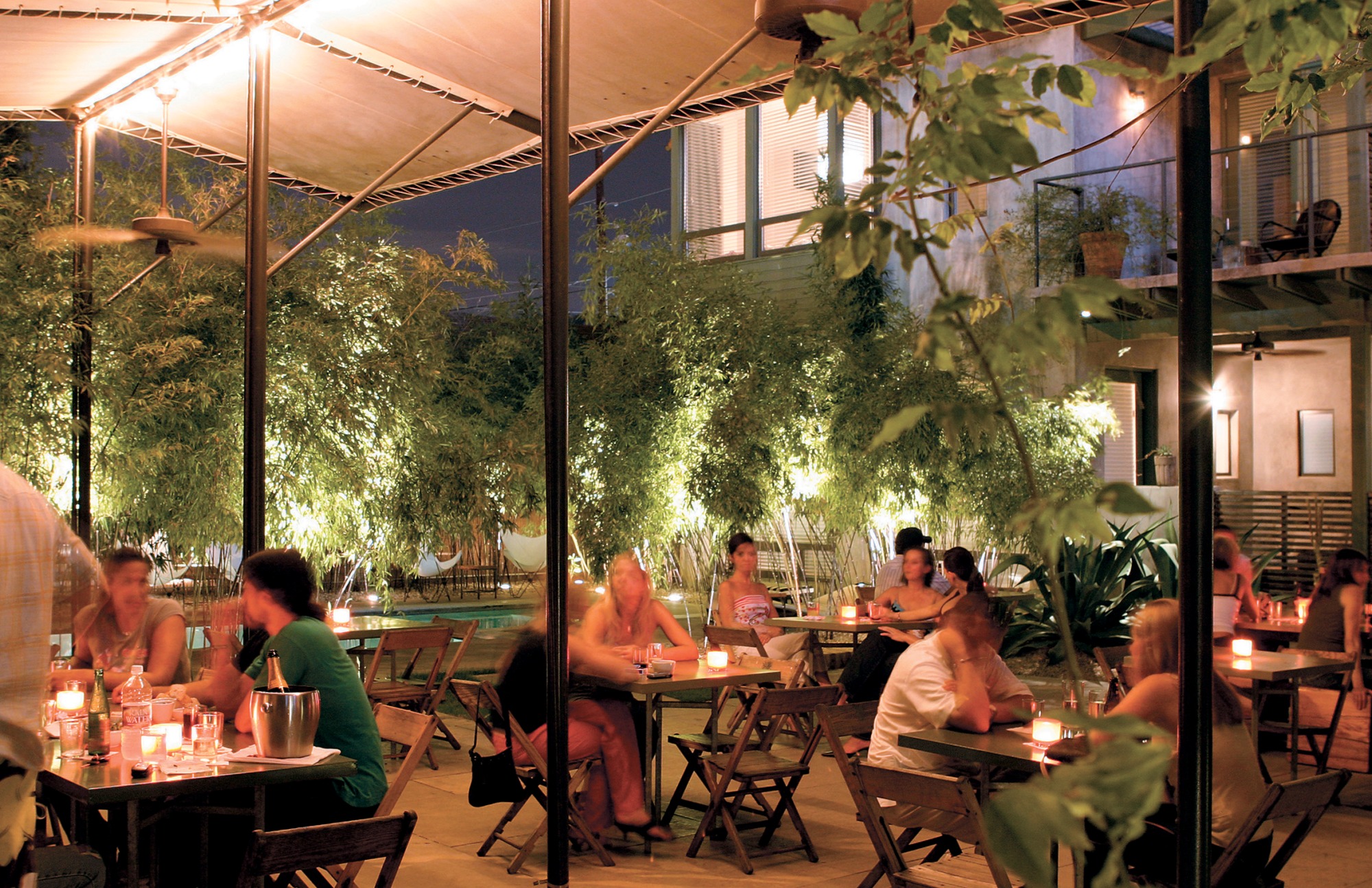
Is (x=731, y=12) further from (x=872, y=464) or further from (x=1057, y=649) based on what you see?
(x=1057, y=649)

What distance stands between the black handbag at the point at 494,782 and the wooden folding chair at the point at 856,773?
131 centimetres

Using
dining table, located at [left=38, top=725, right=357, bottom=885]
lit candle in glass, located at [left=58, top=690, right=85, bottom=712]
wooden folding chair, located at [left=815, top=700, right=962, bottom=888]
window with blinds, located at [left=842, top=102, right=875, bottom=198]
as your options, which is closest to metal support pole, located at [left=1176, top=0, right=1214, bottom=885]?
wooden folding chair, located at [left=815, top=700, right=962, bottom=888]

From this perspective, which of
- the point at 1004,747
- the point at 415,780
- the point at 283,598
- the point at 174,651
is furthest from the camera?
the point at 415,780

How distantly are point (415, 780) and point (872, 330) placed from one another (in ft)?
20.6

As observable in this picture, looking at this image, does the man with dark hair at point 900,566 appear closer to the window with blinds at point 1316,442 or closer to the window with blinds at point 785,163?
the window with blinds at point 785,163

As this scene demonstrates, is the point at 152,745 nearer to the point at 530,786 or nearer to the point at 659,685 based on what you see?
the point at 530,786

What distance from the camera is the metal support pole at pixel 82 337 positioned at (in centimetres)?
800

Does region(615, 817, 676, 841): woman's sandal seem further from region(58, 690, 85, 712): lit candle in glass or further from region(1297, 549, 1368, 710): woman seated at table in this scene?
region(1297, 549, 1368, 710): woman seated at table

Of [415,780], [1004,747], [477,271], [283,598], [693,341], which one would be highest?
[477,271]

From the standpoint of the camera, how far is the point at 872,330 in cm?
1145

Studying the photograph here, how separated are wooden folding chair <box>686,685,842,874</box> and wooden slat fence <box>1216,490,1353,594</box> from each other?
25.5 feet

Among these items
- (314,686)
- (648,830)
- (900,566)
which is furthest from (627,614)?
(314,686)

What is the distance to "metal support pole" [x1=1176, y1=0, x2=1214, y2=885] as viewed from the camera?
222 centimetres

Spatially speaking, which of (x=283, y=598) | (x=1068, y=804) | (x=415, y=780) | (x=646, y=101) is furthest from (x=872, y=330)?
(x=1068, y=804)
